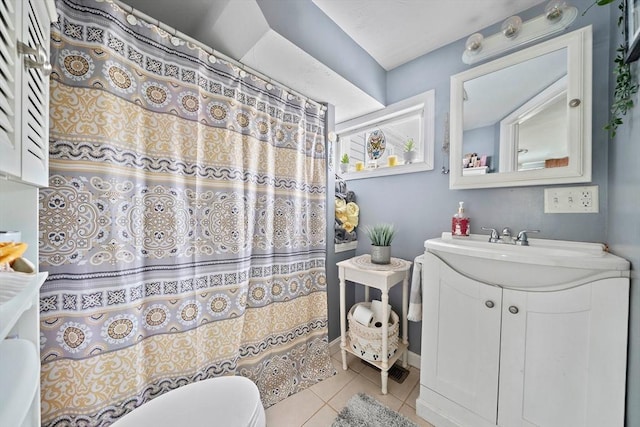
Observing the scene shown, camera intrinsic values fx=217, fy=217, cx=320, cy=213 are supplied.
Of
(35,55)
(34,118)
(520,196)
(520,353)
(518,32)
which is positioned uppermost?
(518,32)

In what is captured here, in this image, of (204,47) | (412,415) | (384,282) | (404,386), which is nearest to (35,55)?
(204,47)

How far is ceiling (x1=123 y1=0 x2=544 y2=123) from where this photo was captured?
3.40 ft

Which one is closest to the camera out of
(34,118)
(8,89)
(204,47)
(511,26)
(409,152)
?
(8,89)

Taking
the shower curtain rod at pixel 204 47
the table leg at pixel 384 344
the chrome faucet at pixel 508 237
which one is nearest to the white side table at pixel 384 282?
the table leg at pixel 384 344

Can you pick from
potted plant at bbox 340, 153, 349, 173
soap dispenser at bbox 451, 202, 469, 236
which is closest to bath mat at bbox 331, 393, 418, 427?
soap dispenser at bbox 451, 202, 469, 236

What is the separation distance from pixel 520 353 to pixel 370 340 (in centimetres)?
74

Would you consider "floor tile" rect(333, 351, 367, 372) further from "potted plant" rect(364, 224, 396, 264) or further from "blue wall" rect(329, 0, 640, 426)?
"potted plant" rect(364, 224, 396, 264)

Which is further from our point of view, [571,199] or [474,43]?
[474,43]

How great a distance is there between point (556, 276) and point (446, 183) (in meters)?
0.76

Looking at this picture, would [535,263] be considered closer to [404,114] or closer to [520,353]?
[520,353]

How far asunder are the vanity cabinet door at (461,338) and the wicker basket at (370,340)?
243mm

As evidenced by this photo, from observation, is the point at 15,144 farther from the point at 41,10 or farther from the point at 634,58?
the point at 634,58

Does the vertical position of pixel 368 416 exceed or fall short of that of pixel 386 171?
it falls short

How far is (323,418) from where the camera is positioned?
46.2 inches
